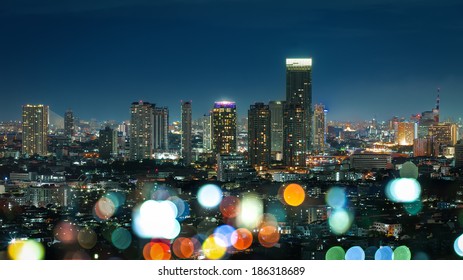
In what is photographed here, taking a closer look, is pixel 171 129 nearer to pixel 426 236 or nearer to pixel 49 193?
pixel 49 193

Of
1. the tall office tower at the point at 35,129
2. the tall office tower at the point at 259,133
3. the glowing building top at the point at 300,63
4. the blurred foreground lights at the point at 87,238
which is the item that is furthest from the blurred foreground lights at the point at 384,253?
the glowing building top at the point at 300,63

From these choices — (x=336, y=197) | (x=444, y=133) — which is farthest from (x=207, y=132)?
(x=336, y=197)

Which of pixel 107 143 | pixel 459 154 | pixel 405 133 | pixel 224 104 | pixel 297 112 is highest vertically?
pixel 224 104

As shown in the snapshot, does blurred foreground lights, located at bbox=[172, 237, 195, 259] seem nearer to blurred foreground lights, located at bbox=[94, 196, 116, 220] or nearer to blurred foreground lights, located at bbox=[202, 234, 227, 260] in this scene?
blurred foreground lights, located at bbox=[202, 234, 227, 260]

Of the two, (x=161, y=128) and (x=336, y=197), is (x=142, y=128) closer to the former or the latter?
(x=161, y=128)

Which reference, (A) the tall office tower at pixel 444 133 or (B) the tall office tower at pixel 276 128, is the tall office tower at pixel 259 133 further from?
(A) the tall office tower at pixel 444 133
